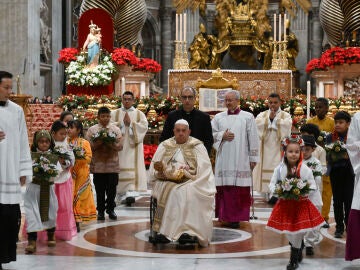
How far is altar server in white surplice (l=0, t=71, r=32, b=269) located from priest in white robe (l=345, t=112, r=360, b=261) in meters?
3.03

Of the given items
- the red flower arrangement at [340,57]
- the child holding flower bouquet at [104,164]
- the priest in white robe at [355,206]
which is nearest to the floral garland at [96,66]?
the red flower arrangement at [340,57]

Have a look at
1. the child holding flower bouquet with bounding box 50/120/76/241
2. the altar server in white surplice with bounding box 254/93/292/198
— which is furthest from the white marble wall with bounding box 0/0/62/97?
the child holding flower bouquet with bounding box 50/120/76/241

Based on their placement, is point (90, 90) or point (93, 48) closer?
point (90, 90)

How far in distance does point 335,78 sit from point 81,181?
1216 centimetres

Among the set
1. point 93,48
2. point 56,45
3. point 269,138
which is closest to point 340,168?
point 269,138

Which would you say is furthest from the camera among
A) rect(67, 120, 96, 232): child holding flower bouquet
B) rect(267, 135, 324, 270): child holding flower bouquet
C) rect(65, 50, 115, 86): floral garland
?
rect(65, 50, 115, 86): floral garland

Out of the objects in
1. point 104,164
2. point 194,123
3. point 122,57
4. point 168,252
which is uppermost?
point 122,57

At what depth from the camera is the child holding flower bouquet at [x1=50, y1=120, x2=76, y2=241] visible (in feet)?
26.3

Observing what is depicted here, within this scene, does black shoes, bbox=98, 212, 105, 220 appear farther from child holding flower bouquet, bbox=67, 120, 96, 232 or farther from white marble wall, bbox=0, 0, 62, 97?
white marble wall, bbox=0, 0, 62, 97

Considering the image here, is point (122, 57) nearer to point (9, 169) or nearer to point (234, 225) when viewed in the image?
point (234, 225)

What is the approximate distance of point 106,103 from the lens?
661 inches

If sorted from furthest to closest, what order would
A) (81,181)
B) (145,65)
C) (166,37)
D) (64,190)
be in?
(166,37) < (145,65) < (81,181) < (64,190)

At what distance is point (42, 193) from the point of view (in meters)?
7.64

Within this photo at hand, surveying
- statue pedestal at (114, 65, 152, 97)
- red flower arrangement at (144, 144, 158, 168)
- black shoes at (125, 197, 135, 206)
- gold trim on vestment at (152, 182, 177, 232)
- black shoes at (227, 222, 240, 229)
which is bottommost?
black shoes at (227, 222, 240, 229)
